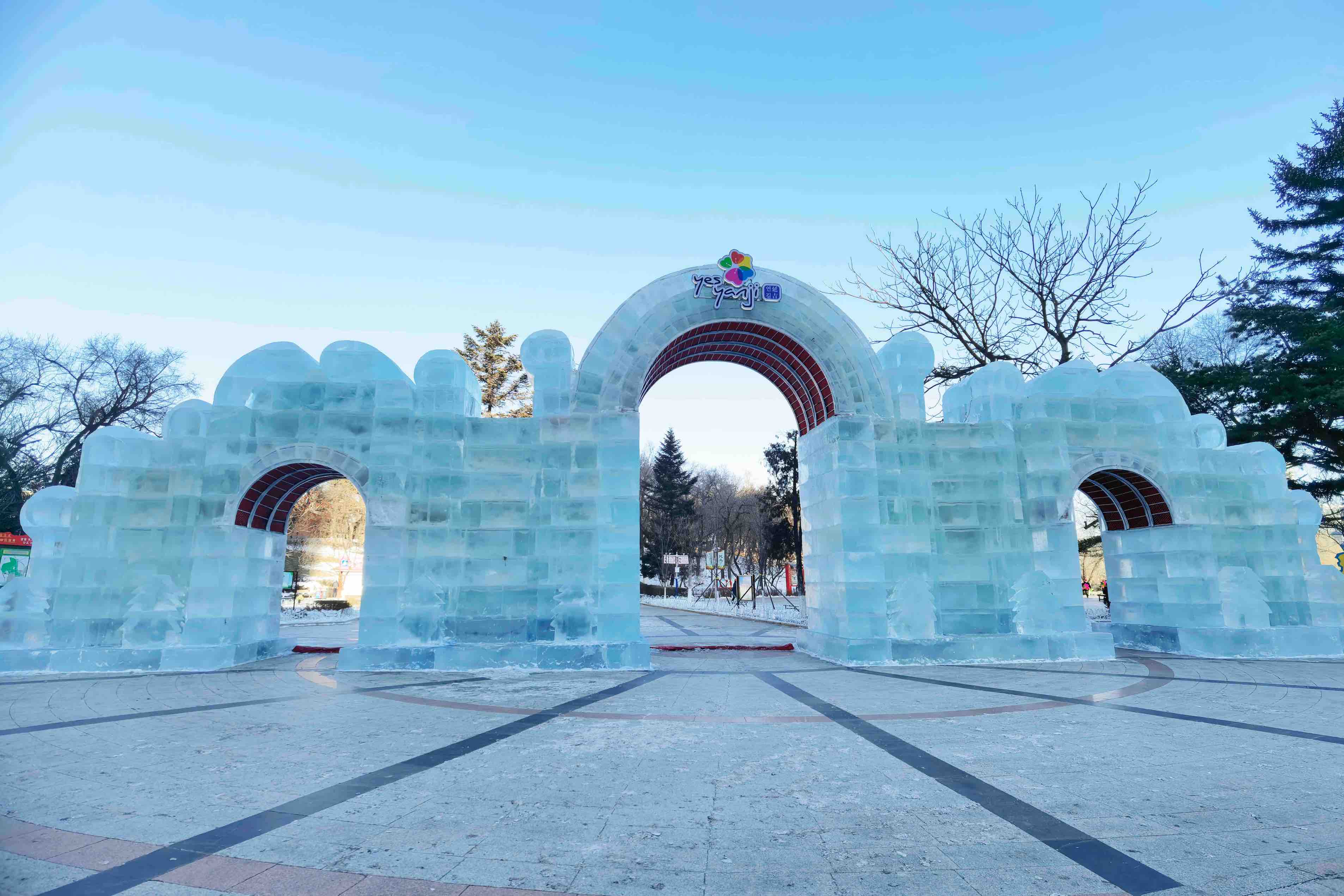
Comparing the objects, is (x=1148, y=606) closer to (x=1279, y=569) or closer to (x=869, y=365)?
(x=1279, y=569)

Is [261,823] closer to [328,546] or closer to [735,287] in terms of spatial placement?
[735,287]

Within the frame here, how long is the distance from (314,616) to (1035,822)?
29575 millimetres

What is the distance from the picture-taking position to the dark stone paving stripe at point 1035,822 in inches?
141

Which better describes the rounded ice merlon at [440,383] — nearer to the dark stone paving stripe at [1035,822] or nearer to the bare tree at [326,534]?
the dark stone paving stripe at [1035,822]

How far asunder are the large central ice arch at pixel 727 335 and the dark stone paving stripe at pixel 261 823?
770 centimetres

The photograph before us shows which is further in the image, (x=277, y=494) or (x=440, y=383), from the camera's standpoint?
(x=277, y=494)

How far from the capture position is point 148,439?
1252 cm

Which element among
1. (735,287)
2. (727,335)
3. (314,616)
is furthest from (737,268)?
(314,616)

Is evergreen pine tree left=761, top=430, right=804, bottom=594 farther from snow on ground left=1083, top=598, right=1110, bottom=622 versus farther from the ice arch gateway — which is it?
the ice arch gateway

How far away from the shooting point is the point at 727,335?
1499cm

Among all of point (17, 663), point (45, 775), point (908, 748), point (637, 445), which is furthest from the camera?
point (637, 445)

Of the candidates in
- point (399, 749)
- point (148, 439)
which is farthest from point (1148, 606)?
point (148, 439)

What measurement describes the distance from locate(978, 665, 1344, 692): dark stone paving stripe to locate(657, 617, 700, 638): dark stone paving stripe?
9.38 m

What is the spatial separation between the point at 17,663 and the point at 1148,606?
76.8 ft
